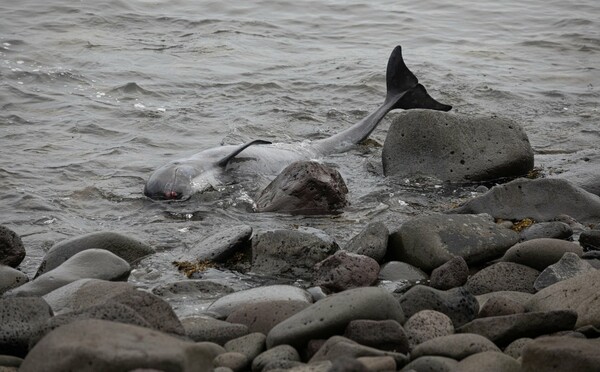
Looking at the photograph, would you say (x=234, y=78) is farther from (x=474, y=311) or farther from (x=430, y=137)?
(x=474, y=311)

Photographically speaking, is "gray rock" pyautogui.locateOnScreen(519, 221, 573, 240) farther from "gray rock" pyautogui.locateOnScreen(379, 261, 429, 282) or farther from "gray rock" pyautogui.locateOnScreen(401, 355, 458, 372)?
"gray rock" pyautogui.locateOnScreen(401, 355, 458, 372)

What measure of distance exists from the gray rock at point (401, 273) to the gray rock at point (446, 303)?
3.36 feet

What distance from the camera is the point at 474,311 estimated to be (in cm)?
540

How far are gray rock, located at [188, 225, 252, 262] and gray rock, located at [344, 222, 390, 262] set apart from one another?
80 cm

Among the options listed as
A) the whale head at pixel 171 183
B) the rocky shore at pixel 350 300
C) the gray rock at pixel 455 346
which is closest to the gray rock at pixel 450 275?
the rocky shore at pixel 350 300

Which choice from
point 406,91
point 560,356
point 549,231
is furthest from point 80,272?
point 406,91

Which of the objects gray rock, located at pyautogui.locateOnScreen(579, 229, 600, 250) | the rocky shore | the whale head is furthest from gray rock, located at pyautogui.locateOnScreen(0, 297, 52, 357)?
gray rock, located at pyautogui.locateOnScreen(579, 229, 600, 250)

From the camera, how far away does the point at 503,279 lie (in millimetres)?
6145

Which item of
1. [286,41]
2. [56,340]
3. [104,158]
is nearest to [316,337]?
[56,340]

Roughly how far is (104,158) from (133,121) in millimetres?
1609

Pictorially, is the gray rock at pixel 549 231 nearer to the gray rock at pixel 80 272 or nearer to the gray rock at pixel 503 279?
the gray rock at pixel 503 279

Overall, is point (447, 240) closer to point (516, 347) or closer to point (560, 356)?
point (516, 347)

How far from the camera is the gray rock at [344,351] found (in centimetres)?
441

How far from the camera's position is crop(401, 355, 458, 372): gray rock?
4438 millimetres
